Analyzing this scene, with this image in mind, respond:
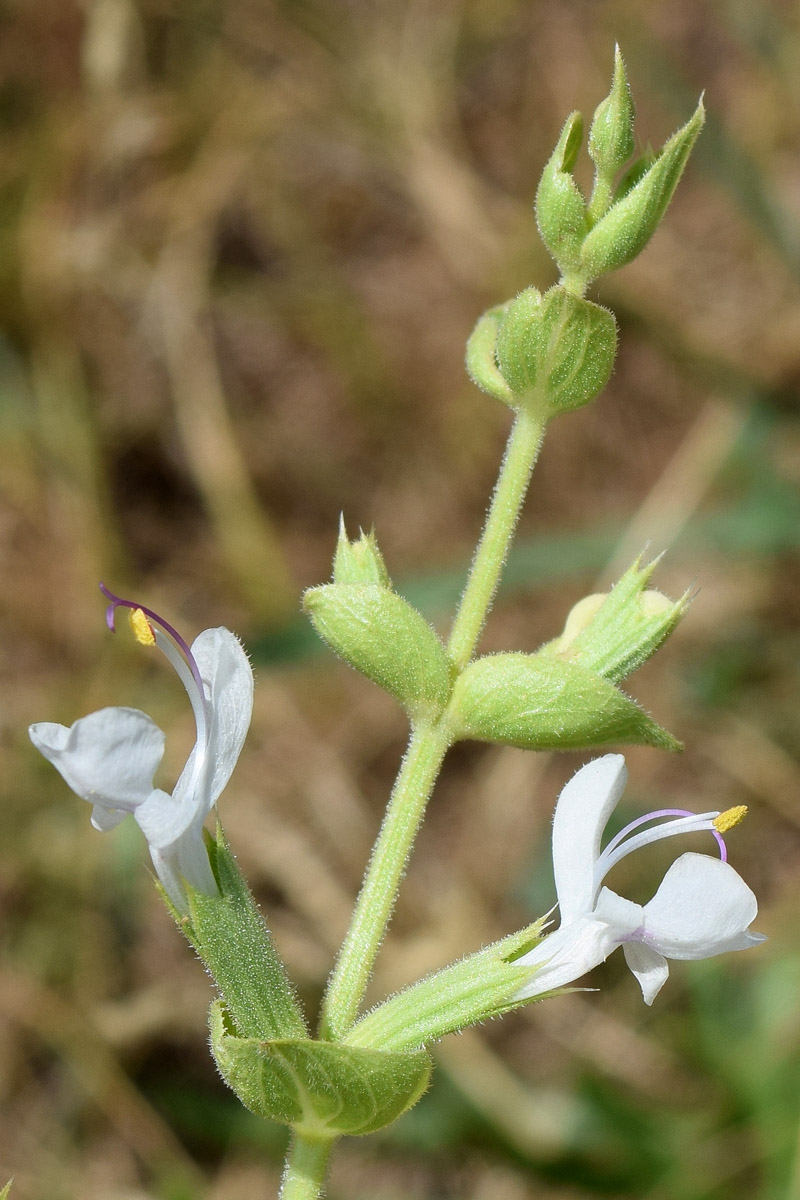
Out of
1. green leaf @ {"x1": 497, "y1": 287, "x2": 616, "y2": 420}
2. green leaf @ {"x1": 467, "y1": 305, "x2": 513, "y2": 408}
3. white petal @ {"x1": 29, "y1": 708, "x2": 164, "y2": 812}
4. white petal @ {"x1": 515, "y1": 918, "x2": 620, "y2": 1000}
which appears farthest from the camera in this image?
green leaf @ {"x1": 467, "y1": 305, "x2": 513, "y2": 408}

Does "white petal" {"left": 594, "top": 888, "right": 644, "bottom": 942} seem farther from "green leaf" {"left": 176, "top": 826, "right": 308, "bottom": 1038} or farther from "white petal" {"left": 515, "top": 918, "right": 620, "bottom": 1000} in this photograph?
"green leaf" {"left": 176, "top": 826, "right": 308, "bottom": 1038}

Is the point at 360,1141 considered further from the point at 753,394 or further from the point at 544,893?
the point at 753,394

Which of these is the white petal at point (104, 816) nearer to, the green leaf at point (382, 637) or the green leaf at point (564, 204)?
the green leaf at point (382, 637)

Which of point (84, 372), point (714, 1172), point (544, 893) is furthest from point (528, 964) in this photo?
point (84, 372)

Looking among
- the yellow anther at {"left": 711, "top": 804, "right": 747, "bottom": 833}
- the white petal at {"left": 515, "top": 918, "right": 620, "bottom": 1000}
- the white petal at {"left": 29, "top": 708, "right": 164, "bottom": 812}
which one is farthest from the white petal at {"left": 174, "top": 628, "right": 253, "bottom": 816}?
the yellow anther at {"left": 711, "top": 804, "right": 747, "bottom": 833}

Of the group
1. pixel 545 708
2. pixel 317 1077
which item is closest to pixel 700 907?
pixel 545 708

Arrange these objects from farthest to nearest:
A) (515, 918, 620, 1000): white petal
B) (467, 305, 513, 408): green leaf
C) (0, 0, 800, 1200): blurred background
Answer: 1. (0, 0, 800, 1200): blurred background
2. (467, 305, 513, 408): green leaf
3. (515, 918, 620, 1000): white petal
